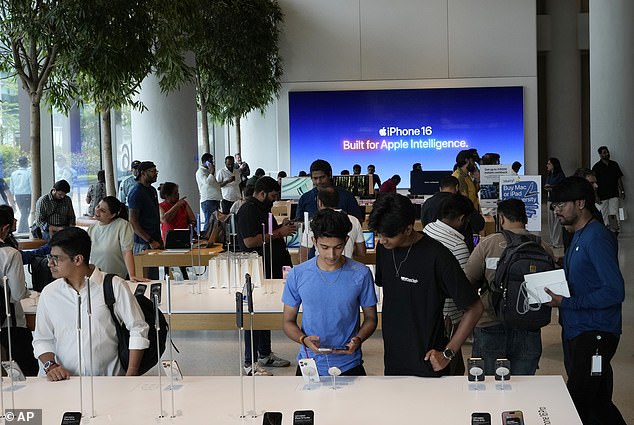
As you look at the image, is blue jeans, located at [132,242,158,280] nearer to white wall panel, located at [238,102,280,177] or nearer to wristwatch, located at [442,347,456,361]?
wristwatch, located at [442,347,456,361]

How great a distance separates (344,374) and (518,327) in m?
1.25

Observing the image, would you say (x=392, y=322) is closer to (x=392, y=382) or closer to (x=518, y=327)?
(x=392, y=382)

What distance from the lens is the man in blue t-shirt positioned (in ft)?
14.7

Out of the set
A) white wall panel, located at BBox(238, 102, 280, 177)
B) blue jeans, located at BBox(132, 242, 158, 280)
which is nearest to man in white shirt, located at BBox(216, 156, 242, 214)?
white wall panel, located at BBox(238, 102, 280, 177)

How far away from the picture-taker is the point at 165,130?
1552 cm

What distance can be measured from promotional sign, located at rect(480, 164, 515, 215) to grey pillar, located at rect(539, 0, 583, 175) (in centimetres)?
1393

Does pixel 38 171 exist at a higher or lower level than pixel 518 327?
higher

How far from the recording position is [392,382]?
4.37 m

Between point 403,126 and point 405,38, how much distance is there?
1.95m

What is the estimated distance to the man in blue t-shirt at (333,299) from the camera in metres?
4.48

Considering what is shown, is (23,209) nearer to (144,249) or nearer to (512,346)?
(144,249)

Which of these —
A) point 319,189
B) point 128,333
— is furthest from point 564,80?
point 128,333

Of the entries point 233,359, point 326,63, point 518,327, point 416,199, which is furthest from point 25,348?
point 326,63

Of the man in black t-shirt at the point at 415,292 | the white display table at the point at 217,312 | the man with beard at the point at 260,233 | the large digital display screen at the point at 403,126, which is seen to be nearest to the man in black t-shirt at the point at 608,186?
the large digital display screen at the point at 403,126
